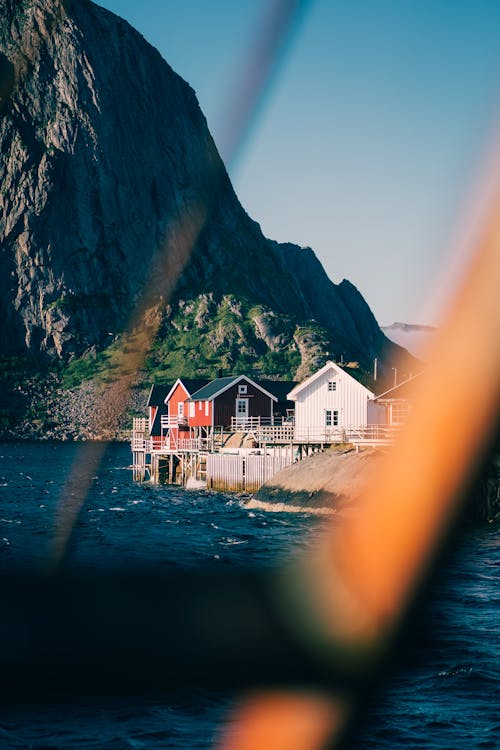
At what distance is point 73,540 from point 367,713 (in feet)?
84.0

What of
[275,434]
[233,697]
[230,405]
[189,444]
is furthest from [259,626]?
[230,405]

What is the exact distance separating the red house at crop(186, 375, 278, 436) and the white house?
1036cm

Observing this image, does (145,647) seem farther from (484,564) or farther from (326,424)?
(326,424)

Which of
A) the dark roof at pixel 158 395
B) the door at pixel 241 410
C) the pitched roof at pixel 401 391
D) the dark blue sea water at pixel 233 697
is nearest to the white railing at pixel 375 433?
the pitched roof at pixel 401 391

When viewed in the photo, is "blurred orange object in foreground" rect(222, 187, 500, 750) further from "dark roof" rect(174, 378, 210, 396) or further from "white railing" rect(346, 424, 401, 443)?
"dark roof" rect(174, 378, 210, 396)

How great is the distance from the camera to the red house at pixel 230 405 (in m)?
83.1

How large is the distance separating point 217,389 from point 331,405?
1747cm

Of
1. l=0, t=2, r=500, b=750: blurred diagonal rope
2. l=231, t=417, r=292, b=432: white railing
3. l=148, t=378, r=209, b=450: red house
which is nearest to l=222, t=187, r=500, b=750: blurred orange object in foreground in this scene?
l=0, t=2, r=500, b=750: blurred diagonal rope

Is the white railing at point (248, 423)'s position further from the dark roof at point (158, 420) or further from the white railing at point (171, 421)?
the dark roof at point (158, 420)

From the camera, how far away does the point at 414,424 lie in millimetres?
56031

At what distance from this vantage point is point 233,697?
62.0 ft

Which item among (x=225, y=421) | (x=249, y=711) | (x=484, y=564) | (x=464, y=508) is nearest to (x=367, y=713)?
(x=249, y=711)

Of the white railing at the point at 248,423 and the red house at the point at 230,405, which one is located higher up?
the red house at the point at 230,405

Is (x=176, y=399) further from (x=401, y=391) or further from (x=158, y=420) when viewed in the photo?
(x=401, y=391)
